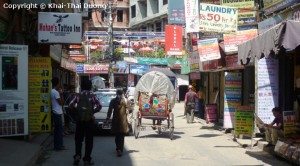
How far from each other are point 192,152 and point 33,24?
750 centimetres

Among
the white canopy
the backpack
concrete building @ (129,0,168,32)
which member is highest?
concrete building @ (129,0,168,32)

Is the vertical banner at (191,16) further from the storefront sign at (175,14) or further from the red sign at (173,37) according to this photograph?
the storefront sign at (175,14)

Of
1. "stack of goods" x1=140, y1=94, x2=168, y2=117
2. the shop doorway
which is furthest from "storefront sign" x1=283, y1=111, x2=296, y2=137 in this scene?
the shop doorway

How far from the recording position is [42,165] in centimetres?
986

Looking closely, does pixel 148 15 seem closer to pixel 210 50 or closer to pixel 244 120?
pixel 210 50

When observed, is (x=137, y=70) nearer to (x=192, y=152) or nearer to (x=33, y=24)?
(x=33, y=24)

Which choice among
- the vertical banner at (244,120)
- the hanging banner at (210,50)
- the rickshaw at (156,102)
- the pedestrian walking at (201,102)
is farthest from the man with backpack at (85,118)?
the pedestrian walking at (201,102)

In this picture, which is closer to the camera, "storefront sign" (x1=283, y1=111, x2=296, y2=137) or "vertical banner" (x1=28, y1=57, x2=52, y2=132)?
"storefront sign" (x1=283, y1=111, x2=296, y2=137)

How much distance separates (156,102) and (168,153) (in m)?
3.78

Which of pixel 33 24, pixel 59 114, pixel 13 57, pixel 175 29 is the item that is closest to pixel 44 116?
pixel 59 114

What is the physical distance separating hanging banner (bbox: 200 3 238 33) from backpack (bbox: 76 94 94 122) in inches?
305

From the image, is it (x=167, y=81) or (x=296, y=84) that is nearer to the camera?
(x=296, y=84)

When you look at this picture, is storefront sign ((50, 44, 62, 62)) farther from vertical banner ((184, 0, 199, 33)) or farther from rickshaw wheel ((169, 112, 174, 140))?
rickshaw wheel ((169, 112, 174, 140))

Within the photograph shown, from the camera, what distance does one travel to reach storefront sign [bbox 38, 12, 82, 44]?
1326cm
